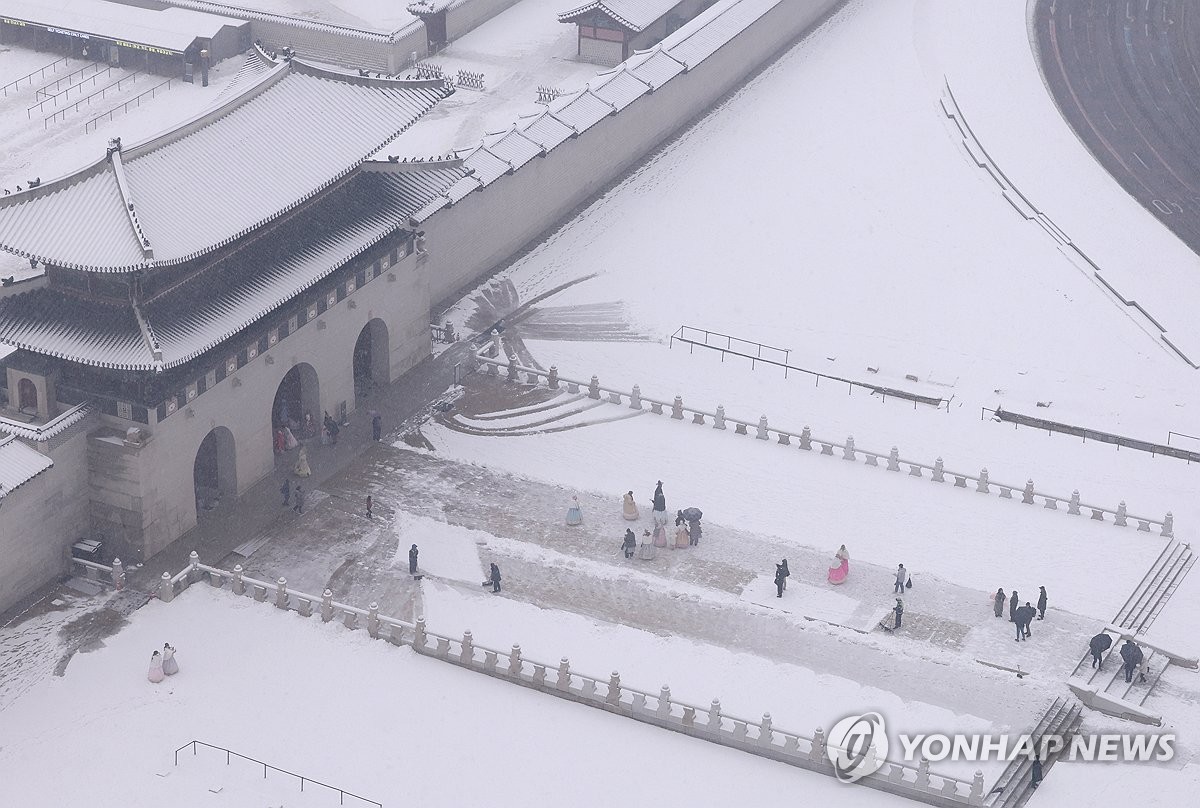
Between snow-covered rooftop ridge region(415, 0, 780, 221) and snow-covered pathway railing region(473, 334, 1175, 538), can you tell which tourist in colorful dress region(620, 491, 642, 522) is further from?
snow-covered rooftop ridge region(415, 0, 780, 221)

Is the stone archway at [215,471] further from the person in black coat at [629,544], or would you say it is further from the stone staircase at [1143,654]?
the stone staircase at [1143,654]

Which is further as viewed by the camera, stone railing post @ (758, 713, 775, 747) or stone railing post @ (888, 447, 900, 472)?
stone railing post @ (888, 447, 900, 472)

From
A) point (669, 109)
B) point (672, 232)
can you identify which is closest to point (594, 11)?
point (669, 109)

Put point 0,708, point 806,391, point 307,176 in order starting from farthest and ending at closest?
point 806,391
point 307,176
point 0,708

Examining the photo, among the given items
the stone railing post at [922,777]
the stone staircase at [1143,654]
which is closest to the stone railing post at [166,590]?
the stone railing post at [922,777]

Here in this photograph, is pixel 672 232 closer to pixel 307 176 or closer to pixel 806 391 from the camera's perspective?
pixel 806 391

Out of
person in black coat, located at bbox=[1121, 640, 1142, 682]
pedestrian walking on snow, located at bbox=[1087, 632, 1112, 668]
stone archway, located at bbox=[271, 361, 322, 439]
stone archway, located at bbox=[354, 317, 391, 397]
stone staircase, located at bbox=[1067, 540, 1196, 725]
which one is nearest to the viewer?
stone staircase, located at bbox=[1067, 540, 1196, 725]

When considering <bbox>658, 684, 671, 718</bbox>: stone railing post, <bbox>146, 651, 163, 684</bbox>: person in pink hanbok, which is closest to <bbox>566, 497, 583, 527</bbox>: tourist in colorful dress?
<bbox>658, 684, 671, 718</bbox>: stone railing post
